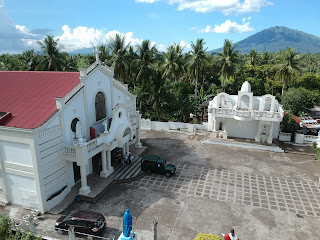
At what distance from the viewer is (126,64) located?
34.6 m

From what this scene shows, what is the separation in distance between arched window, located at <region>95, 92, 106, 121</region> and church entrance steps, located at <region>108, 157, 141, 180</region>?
17.2 feet

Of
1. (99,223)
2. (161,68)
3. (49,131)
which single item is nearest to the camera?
(99,223)

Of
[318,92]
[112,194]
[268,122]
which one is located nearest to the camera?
[112,194]

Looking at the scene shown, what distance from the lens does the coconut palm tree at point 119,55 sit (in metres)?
34.2

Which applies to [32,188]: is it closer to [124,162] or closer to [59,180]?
[59,180]

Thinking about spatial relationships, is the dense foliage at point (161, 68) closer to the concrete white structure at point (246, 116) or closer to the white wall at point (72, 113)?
the concrete white structure at point (246, 116)

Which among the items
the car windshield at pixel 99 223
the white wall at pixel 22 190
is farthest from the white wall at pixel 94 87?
the car windshield at pixel 99 223

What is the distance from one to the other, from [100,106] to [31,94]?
5.74m

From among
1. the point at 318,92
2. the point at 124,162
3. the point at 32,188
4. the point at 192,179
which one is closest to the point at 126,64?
the point at 124,162

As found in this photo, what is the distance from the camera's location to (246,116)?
2878cm

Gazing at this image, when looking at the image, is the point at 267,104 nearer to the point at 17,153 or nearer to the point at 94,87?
the point at 94,87

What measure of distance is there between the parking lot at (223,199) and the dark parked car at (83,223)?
0.78 meters

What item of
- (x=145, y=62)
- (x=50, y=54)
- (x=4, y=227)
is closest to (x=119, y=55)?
(x=145, y=62)

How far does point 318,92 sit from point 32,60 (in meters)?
57.0
